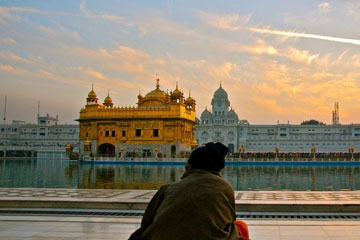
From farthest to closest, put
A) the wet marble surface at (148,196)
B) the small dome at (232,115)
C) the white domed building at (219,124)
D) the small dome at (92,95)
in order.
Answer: the small dome at (232,115)
the white domed building at (219,124)
the small dome at (92,95)
the wet marble surface at (148,196)

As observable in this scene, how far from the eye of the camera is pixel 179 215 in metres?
3.28

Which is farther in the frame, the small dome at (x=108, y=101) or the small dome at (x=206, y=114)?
the small dome at (x=206, y=114)

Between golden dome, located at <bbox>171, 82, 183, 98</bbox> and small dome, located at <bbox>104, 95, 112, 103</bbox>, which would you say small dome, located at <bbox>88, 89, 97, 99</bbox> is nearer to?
small dome, located at <bbox>104, 95, 112, 103</bbox>

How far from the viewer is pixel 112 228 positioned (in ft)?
26.5

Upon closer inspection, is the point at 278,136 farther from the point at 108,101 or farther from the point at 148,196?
the point at 148,196

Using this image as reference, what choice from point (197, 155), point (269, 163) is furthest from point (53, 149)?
point (197, 155)

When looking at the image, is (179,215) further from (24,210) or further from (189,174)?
(24,210)

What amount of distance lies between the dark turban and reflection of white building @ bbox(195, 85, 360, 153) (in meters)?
89.5

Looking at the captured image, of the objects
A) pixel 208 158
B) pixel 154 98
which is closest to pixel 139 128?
pixel 154 98

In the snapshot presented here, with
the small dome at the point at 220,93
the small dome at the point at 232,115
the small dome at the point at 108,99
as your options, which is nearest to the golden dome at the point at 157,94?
the small dome at the point at 108,99

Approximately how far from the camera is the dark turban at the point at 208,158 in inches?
139

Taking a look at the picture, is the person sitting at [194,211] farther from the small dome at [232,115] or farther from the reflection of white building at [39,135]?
the small dome at [232,115]

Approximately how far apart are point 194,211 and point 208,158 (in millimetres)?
456

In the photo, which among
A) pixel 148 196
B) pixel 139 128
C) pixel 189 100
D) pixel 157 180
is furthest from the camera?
pixel 189 100
